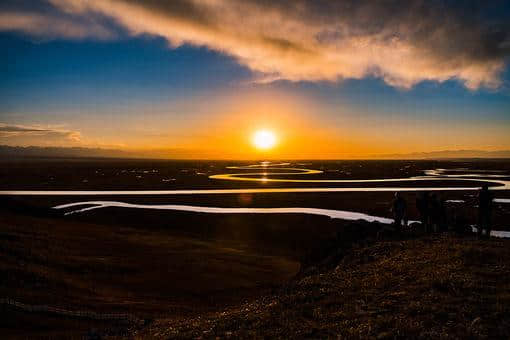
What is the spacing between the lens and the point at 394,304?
12.3 m

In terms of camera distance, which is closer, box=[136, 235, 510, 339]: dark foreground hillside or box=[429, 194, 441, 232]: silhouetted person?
box=[136, 235, 510, 339]: dark foreground hillside

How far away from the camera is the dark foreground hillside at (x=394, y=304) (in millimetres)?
10406

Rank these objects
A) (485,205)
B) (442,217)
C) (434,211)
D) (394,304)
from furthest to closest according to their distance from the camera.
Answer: (442,217)
(434,211)
(485,205)
(394,304)

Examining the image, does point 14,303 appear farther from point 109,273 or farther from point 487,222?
point 487,222

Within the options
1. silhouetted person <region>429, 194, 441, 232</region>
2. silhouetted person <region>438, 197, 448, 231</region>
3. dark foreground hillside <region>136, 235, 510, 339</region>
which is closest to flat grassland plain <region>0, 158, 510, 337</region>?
dark foreground hillside <region>136, 235, 510, 339</region>

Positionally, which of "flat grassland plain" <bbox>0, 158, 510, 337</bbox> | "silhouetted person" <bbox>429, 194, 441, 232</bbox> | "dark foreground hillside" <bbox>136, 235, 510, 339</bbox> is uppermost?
"silhouetted person" <bbox>429, 194, 441, 232</bbox>

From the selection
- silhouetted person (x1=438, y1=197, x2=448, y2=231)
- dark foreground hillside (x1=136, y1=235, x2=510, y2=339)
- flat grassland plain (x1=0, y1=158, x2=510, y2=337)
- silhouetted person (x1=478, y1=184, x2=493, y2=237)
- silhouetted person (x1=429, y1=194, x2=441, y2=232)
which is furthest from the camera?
silhouetted person (x1=438, y1=197, x2=448, y2=231)

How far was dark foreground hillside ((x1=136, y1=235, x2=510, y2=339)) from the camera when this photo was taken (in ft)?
34.1

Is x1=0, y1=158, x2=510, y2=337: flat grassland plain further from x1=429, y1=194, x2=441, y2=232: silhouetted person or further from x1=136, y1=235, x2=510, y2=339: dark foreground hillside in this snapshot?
x1=429, y1=194, x2=441, y2=232: silhouetted person

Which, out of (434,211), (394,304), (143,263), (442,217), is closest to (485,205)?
(434,211)

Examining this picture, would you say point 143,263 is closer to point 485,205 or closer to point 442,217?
point 442,217

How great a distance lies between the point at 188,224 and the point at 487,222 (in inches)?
1380

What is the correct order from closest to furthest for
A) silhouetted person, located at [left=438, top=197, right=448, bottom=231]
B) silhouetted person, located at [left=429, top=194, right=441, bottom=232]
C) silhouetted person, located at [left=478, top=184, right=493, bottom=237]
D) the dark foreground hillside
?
the dark foreground hillside
silhouetted person, located at [left=478, top=184, right=493, bottom=237]
silhouetted person, located at [left=429, top=194, right=441, bottom=232]
silhouetted person, located at [left=438, top=197, right=448, bottom=231]

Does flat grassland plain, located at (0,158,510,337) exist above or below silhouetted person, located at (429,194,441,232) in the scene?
below
